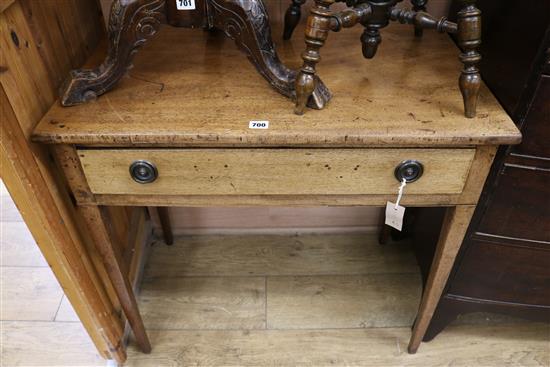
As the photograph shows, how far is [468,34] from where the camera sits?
2.38 ft

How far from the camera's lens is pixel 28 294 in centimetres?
139

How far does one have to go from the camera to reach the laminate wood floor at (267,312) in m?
1.24

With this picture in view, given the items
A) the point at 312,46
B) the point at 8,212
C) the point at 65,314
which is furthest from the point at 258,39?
the point at 8,212

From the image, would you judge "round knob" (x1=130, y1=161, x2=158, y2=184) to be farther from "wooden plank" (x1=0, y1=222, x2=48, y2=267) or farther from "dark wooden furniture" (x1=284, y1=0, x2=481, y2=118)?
"wooden plank" (x1=0, y1=222, x2=48, y2=267)

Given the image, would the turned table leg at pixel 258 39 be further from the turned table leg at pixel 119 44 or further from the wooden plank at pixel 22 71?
the wooden plank at pixel 22 71

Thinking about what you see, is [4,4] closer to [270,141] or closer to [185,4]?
[185,4]

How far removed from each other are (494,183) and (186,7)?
0.66m

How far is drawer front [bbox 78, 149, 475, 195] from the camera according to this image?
767 mm

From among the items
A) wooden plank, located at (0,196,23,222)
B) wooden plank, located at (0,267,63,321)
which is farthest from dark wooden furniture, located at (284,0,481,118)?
wooden plank, located at (0,196,23,222)

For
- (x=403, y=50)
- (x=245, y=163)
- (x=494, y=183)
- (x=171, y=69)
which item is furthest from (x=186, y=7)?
(x=494, y=183)

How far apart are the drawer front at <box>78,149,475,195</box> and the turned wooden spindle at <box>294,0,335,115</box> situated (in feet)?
0.31

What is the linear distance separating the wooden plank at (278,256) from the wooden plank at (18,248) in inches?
15.5

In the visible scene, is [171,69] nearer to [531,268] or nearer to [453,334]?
[531,268]

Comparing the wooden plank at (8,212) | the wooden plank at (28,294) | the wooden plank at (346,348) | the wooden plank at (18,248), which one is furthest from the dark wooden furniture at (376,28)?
the wooden plank at (8,212)
